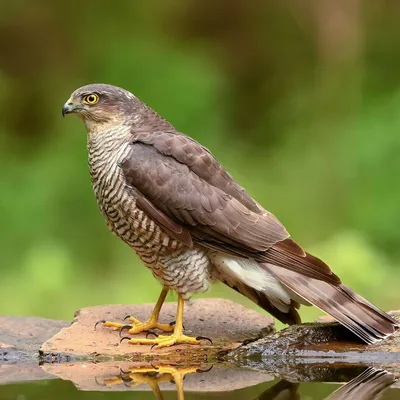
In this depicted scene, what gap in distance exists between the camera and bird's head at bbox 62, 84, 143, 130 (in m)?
5.13

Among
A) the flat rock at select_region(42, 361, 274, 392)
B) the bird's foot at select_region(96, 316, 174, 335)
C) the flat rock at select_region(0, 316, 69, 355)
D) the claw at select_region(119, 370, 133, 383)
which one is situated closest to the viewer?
the flat rock at select_region(42, 361, 274, 392)

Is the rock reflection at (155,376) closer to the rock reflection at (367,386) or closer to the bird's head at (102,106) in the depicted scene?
the rock reflection at (367,386)

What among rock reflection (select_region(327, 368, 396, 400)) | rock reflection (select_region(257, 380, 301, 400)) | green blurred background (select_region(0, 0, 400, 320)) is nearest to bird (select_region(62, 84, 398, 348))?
rock reflection (select_region(327, 368, 396, 400))

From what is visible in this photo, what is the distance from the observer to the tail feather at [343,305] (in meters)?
4.64

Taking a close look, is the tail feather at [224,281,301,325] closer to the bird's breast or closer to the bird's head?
the bird's breast

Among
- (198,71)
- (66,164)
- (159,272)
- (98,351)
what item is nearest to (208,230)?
(159,272)

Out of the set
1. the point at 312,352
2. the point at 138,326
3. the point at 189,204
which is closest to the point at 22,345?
the point at 138,326

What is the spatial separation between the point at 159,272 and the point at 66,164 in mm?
4159

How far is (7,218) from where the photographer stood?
8.74 metres

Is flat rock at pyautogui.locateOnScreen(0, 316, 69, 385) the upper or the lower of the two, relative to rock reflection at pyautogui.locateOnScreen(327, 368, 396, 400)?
lower

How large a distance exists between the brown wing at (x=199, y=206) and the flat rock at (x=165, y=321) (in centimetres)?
47

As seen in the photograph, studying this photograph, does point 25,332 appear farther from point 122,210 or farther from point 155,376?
point 155,376

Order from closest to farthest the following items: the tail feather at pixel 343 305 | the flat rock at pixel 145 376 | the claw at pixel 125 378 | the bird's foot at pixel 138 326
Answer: the flat rock at pixel 145 376
the claw at pixel 125 378
the tail feather at pixel 343 305
the bird's foot at pixel 138 326

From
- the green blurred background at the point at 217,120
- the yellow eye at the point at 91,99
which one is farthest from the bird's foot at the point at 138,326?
the green blurred background at the point at 217,120
